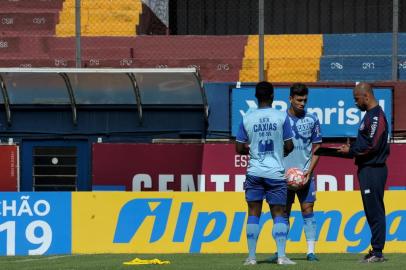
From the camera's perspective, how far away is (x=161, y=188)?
18484mm

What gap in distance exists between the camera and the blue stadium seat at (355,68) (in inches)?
752

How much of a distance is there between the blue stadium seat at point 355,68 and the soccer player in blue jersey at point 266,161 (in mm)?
9754

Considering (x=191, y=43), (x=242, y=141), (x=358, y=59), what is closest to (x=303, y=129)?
(x=242, y=141)

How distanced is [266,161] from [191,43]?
11920mm

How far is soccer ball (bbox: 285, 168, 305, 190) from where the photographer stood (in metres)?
10.3

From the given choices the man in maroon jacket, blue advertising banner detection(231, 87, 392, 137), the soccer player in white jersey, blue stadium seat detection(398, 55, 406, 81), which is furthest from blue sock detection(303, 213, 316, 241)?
blue stadium seat detection(398, 55, 406, 81)

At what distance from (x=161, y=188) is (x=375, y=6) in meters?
8.41

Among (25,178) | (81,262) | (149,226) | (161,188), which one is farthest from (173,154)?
(81,262)

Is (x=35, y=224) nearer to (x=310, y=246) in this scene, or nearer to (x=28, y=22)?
(x=310, y=246)

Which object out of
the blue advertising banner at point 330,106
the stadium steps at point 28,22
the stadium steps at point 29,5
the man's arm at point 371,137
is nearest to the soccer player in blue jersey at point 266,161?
the man's arm at point 371,137

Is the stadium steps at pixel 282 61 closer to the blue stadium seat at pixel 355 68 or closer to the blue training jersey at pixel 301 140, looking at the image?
the blue stadium seat at pixel 355 68

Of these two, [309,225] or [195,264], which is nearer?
[195,264]

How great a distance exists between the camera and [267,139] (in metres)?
9.48

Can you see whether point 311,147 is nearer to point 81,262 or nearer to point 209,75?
point 81,262
